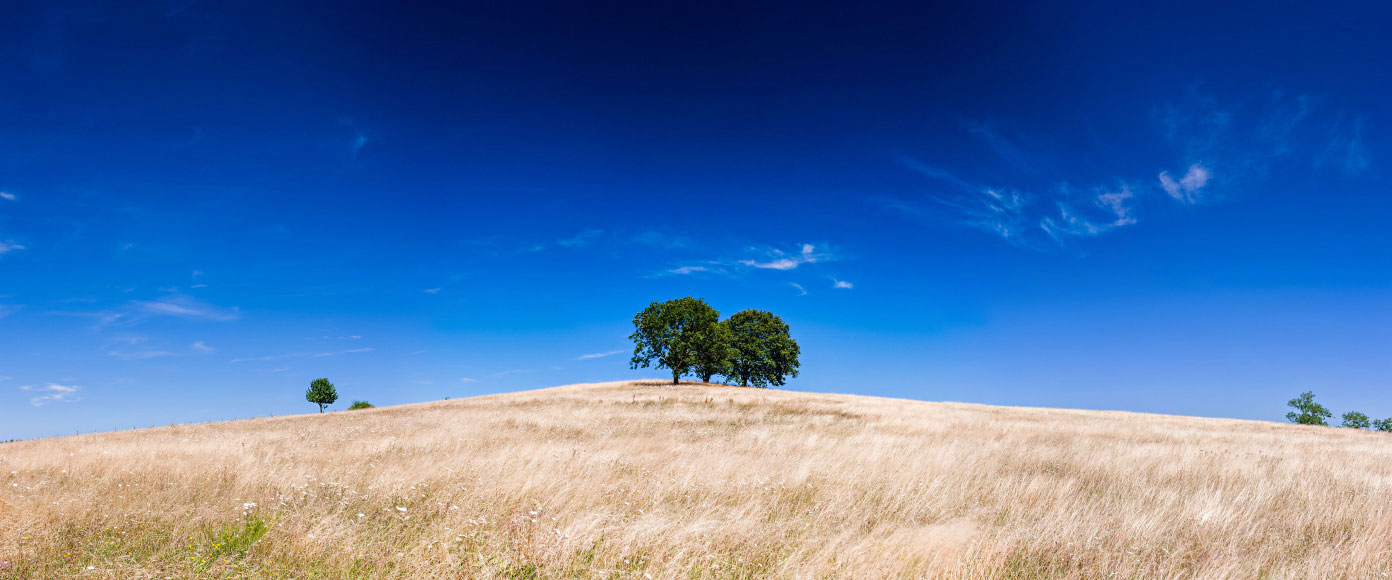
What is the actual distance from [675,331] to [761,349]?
10750mm

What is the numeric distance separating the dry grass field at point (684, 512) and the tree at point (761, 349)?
41.8 metres

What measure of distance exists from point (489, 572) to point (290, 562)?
1975 mm

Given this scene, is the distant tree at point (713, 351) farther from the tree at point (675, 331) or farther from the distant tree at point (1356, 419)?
the distant tree at point (1356, 419)

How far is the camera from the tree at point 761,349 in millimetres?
54500

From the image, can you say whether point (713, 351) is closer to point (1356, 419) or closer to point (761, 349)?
point (761, 349)

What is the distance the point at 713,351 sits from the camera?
159 feet

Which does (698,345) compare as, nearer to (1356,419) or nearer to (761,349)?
(761,349)

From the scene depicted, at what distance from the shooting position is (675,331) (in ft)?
156

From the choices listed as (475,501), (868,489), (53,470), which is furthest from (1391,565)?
(53,470)

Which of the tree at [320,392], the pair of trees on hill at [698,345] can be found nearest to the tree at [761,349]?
the pair of trees on hill at [698,345]

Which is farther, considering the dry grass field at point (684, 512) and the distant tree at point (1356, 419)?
the distant tree at point (1356, 419)

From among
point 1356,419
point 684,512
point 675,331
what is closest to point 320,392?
point 675,331

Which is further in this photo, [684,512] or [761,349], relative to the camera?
[761,349]

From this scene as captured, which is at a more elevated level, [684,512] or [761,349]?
[761,349]
